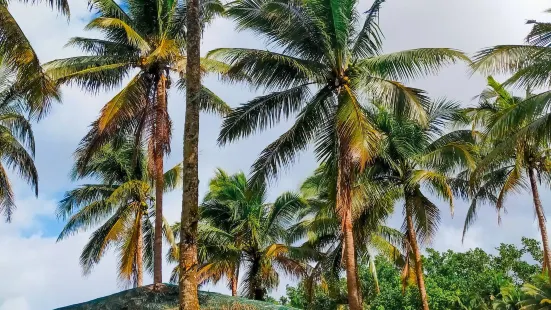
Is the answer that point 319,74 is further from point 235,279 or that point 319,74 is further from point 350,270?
point 235,279

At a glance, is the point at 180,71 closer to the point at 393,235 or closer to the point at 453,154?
the point at 453,154

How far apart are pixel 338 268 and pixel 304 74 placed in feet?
29.9

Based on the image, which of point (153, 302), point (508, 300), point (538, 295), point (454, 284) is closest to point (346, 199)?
point (153, 302)

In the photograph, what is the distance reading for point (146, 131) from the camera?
17.6 m

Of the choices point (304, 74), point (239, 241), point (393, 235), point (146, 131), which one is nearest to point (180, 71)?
point (146, 131)

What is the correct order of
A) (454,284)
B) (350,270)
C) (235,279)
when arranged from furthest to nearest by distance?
1. (454,284)
2. (235,279)
3. (350,270)

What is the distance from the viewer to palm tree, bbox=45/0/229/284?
666 inches

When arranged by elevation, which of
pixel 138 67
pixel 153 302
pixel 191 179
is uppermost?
pixel 138 67

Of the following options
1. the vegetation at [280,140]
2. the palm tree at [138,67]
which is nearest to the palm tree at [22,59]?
the vegetation at [280,140]

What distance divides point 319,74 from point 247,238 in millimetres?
9399

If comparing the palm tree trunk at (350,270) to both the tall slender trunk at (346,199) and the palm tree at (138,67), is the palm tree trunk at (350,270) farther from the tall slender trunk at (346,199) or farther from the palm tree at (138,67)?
the palm tree at (138,67)

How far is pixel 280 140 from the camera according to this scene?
15344 millimetres

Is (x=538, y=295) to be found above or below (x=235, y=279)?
below

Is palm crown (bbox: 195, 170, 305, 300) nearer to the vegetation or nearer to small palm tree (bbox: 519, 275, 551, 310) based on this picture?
the vegetation
